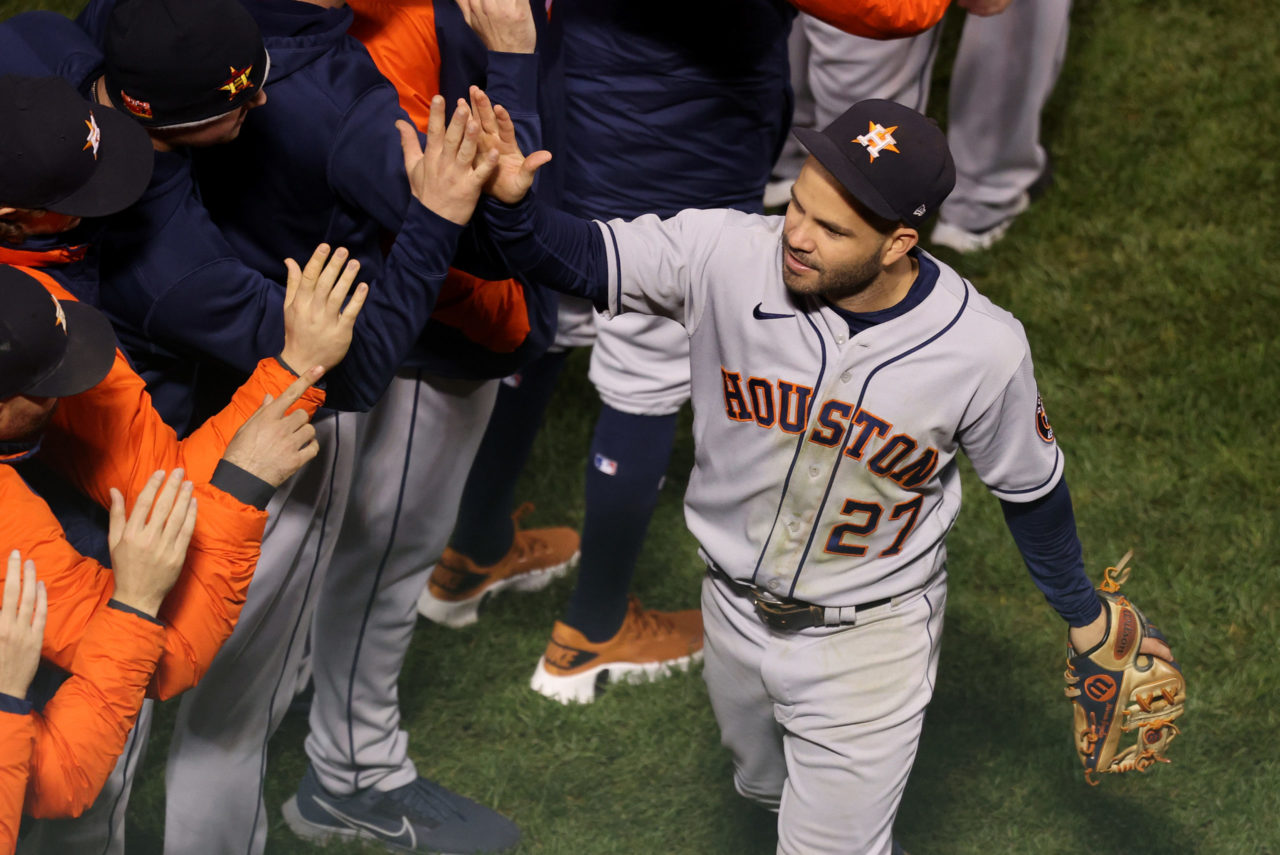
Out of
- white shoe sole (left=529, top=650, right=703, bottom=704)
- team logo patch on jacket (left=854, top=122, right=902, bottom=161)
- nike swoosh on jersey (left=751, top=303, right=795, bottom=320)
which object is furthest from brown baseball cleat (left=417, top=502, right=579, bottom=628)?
team logo patch on jacket (left=854, top=122, right=902, bottom=161)

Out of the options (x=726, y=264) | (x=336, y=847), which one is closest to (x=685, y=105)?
(x=726, y=264)

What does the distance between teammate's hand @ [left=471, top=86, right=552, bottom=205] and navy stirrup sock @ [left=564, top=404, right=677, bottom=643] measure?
4.14 ft

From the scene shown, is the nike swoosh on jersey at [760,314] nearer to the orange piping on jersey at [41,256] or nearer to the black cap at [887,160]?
the black cap at [887,160]

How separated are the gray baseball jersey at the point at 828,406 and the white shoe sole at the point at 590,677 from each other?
3.85 feet

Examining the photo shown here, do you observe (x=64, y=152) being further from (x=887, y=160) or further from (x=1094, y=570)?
(x=1094, y=570)

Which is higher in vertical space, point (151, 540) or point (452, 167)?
point (452, 167)

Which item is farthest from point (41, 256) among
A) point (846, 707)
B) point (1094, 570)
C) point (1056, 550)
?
point (1094, 570)

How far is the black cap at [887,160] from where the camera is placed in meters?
2.27

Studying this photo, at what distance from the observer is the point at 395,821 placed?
10.8ft

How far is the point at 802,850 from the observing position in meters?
2.67

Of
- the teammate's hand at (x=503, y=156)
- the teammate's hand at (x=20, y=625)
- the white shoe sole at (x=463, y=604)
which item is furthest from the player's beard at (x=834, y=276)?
the white shoe sole at (x=463, y=604)

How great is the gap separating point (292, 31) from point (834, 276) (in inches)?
37.9

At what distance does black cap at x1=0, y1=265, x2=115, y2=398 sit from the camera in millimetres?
2006

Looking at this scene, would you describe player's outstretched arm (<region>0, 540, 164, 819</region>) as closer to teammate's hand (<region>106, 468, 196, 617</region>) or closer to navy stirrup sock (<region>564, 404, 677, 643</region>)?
teammate's hand (<region>106, 468, 196, 617</region>)
